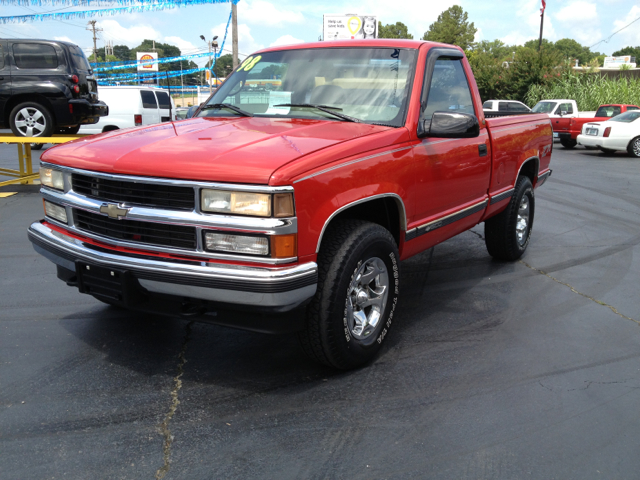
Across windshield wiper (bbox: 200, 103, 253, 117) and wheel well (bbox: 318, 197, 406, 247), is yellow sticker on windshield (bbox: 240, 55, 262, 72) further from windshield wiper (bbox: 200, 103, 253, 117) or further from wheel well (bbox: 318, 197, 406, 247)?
wheel well (bbox: 318, 197, 406, 247)

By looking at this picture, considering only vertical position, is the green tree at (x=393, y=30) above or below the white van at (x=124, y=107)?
above

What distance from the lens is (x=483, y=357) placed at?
379 centimetres

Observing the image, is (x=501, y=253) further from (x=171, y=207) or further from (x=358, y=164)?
(x=171, y=207)

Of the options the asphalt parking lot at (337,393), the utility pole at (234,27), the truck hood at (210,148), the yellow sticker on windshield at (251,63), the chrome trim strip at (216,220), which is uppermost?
the utility pole at (234,27)

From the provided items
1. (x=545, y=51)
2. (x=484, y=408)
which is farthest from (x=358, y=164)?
(x=545, y=51)

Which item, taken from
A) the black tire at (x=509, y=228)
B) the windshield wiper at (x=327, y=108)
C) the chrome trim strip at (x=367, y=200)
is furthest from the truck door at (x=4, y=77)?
the chrome trim strip at (x=367, y=200)

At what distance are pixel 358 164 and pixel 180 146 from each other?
97 cm

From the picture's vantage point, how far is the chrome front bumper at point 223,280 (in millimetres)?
2836

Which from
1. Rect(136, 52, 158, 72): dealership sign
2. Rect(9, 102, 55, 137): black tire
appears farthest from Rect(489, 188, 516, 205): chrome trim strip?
Rect(136, 52, 158, 72): dealership sign

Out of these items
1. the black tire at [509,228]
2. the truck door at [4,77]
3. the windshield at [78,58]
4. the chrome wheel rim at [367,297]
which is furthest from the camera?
the windshield at [78,58]

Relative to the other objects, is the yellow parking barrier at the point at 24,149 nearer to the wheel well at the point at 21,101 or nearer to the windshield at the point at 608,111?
the wheel well at the point at 21,101

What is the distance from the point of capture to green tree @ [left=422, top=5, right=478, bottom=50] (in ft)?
274

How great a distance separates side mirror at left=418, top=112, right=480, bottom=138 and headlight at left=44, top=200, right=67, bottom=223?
2.26 metres

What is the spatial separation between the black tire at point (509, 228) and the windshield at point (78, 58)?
27.6 feet
